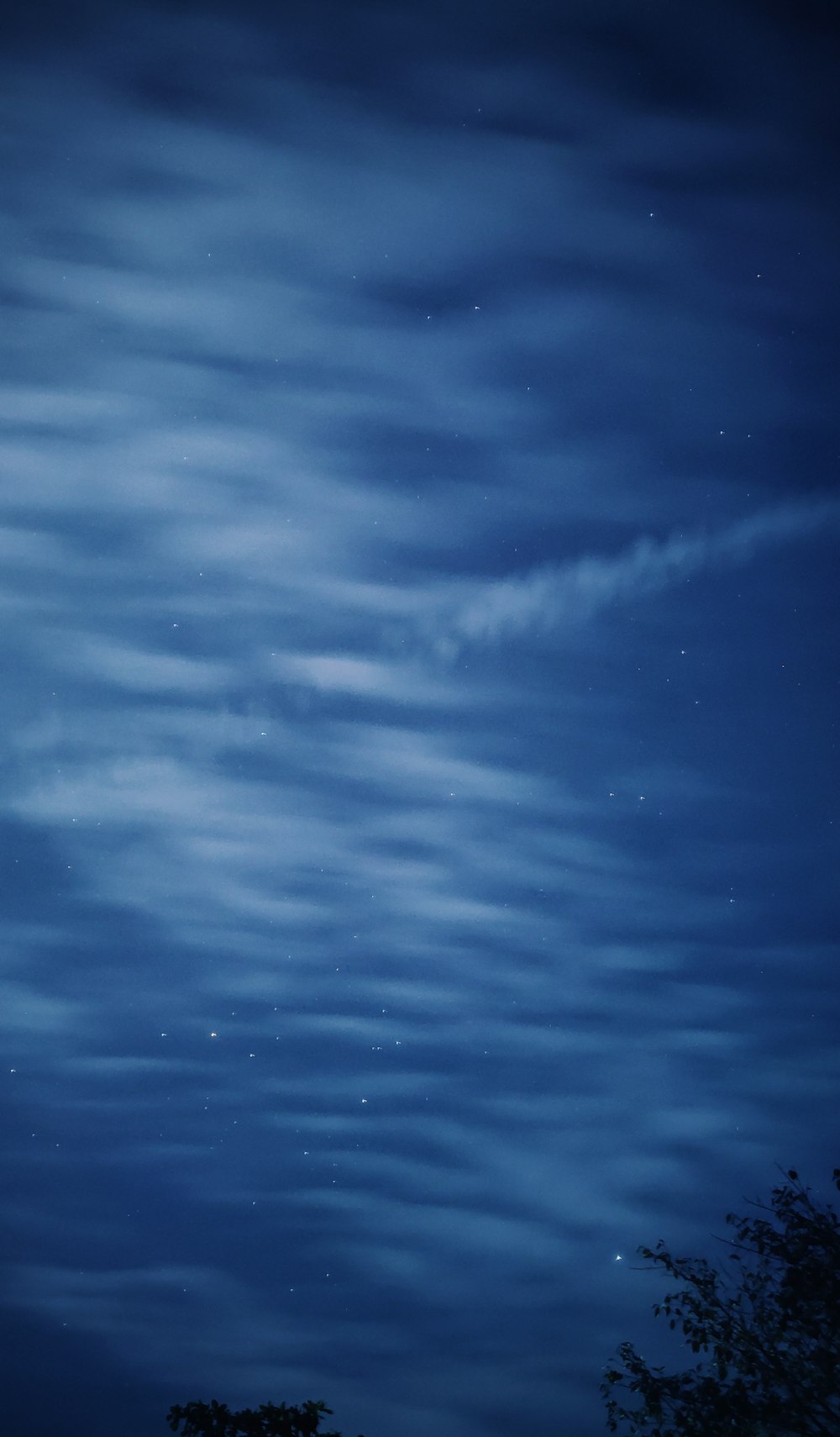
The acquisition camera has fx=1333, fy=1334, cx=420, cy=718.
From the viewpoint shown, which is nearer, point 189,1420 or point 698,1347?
point 698,1347

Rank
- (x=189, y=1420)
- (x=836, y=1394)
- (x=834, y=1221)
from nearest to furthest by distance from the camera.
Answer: (x=836, y=1394) < (x=834, y=1221) < (x=189, y=1420)

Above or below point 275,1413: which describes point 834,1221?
above

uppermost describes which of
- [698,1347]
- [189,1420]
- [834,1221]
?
[834,1221]

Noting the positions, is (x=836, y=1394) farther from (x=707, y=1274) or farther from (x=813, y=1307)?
(x=707, y=1274)

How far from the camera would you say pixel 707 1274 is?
54.2ft

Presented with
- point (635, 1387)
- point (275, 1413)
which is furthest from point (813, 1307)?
point (275, 1413)

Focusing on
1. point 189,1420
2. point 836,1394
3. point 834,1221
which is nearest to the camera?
point 836,1394

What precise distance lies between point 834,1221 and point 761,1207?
85cm

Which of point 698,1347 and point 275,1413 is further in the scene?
point 275,1413

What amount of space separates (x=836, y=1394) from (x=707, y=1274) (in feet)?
7.13

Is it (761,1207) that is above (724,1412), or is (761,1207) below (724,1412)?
above

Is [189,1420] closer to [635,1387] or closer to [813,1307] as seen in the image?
[635,1387]

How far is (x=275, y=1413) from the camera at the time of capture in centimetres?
2002

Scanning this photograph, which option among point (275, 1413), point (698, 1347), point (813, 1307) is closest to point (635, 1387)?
point (698, 1347)
